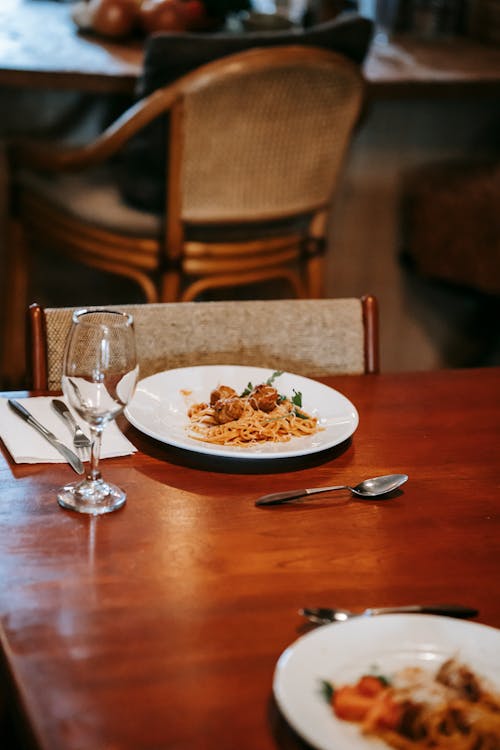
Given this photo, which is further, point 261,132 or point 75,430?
point 261,132

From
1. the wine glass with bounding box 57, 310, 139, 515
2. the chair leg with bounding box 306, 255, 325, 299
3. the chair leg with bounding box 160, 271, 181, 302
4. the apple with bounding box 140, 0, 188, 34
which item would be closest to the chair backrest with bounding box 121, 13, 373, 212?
the chair leg with bounding box 160, 271, 181, 302

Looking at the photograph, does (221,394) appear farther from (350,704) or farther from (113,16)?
(113,16)

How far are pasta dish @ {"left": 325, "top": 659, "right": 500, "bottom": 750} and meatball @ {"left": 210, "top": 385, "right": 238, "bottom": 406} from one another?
1.59ft

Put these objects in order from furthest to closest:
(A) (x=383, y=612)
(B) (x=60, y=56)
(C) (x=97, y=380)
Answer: (B) (x=60, y=56)
(C) (x=97, y=380)
(A) (x=383, y=612)

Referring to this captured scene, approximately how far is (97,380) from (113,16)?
216 centimetres

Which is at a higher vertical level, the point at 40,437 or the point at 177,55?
the point at 177,55

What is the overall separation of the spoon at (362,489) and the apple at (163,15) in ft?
6.91

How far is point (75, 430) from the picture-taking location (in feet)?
3.68

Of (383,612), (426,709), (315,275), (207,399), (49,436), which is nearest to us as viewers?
(426,709)

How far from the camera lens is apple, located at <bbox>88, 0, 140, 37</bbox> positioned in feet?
A: 9.50

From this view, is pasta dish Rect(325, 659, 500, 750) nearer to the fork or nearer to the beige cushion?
the fork

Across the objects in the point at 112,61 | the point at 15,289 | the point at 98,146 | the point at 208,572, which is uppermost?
the point at 112,61

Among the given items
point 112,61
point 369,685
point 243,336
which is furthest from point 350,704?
point 112,61

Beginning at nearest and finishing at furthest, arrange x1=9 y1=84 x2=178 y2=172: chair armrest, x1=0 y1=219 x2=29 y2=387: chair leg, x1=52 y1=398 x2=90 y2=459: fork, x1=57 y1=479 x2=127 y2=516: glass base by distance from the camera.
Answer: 1. x1=57 y1=479 x2=127 y2=516: glass base
2. x1=52 y1=398 x2=90 y2=459: fork
3. x1=9 y1=84 x2=178 y2=172: chair armrest
4. x1=0 y1=219 x2=29 y2=387: chair leg
